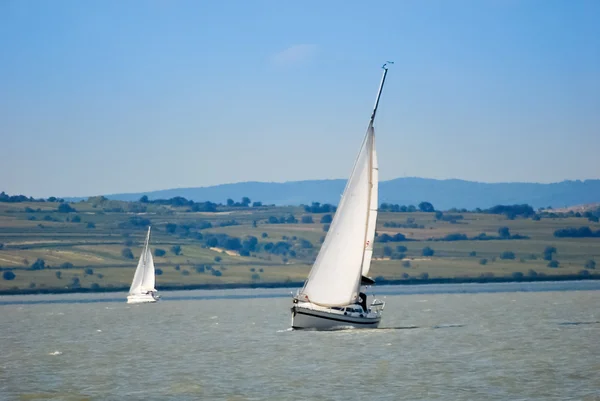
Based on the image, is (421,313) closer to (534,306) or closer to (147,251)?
(534,306)

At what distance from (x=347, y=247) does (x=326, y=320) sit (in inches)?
186

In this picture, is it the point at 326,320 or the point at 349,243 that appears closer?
the point at 326,320

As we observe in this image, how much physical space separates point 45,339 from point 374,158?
88.6 ft

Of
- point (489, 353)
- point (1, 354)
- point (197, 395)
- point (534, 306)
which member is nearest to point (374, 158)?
point (489, 353)

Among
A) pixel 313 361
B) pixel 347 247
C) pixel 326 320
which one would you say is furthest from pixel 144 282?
pixel 313 361

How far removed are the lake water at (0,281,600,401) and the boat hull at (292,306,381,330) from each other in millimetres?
670

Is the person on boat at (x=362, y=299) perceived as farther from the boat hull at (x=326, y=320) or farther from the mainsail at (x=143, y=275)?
the mainsail at (x=143, y=275)

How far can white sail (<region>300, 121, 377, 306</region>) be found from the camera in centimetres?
7762

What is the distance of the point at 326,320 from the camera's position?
77750 millimetres

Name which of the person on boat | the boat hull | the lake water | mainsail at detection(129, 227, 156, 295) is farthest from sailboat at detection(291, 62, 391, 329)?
mainsail at detection(129, 227, 156, 295)

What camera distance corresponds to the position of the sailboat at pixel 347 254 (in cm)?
7762

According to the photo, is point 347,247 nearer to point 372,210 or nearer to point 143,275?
point 372,210

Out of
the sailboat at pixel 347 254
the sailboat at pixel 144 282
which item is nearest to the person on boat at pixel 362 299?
the sailboat at pixel 347 254

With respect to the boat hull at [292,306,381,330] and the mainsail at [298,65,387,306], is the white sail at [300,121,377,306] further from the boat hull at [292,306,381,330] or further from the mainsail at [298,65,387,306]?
the boat hull at [292,306,381,330]
